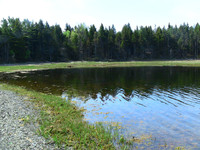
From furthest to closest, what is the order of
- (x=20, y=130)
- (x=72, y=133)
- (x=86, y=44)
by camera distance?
(x=86, y=44)
(x=72, y=133)
(x=20, y=130)

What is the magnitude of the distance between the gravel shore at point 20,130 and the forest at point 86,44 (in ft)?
305

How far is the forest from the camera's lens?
103562mm

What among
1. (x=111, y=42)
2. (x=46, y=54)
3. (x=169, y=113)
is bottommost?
(x=169, y=113)

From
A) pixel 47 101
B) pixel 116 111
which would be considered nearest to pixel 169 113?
pixel 116 111

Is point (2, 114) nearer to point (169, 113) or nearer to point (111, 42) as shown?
point (169, 113)

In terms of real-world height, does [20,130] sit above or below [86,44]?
below

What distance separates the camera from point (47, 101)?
1967cm

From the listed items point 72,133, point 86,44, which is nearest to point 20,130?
point 72,133

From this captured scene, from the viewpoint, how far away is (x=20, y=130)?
11297mm

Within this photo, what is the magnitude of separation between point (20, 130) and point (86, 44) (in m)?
127

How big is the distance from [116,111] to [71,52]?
118110mm

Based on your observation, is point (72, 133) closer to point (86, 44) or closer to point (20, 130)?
point (20, 130)

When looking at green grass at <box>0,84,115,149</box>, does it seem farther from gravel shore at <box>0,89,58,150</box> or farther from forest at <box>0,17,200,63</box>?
forest at <box>0,17,200,63</box>

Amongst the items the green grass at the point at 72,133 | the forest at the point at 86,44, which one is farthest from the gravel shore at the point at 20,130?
the forest at the point at 86,44
